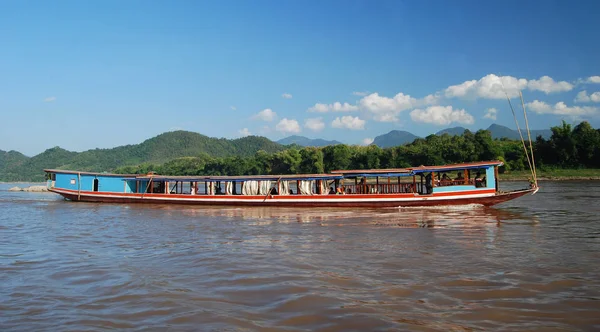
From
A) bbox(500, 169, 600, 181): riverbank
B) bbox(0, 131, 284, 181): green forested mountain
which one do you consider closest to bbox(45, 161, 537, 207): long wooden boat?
bbox(500, 169, 600, 181): riverbank

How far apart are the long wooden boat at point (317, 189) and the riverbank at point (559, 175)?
1473 inches

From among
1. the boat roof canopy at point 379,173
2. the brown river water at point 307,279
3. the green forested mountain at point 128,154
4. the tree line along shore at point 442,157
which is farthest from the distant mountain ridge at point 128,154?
the brown river water at point 307,279

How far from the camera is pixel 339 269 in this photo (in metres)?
8.55

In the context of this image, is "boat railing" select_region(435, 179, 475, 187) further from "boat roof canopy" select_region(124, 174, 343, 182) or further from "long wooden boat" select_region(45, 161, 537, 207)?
"boat roof canopy" select_region(124, 174, 343, 182)

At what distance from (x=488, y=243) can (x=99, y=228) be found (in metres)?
13.6

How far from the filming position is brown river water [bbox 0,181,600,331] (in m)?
5.61

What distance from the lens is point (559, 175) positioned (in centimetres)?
5778

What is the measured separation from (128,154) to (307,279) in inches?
7492

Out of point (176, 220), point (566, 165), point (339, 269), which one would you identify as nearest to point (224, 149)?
point (566, 165)

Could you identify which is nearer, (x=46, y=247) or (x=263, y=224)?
(x=46, y=247)

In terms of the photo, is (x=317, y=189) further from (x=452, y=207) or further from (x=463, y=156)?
(x=463, y=156)

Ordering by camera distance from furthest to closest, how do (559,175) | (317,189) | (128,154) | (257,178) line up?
(128,154)
(559,175)
(257,178)
(317,189)

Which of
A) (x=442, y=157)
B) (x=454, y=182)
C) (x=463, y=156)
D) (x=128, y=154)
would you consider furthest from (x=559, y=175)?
(x=128, y=154)

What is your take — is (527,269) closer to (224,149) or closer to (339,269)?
(339,269)
